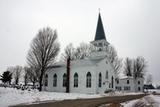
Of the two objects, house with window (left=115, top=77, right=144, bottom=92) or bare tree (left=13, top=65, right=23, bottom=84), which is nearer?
house with window (left=115, top=77, right=144, bottom=92)

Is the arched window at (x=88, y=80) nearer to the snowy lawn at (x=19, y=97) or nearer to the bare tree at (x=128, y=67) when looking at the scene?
the snowy lawn at (x=19, y=97)

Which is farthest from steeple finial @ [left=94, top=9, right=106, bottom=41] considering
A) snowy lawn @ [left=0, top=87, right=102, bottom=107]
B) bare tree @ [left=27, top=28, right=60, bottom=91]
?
snowy lawn @ [left=0, top=87, right=102, bottom=107]

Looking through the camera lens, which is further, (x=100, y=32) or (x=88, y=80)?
(x=100, y=32)

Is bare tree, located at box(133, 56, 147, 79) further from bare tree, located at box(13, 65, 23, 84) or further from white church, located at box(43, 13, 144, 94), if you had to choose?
bare tree, located at box(13, 65, 23, 84)

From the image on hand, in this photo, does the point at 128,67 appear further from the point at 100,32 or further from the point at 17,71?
the point at 17,71

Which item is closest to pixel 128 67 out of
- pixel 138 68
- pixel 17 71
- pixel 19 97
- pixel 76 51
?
pixel 138 68

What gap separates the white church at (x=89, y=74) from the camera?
1479 inches

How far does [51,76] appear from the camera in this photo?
4534cm

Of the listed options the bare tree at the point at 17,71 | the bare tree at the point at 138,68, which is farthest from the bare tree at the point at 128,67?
the bare tree at the point at 17,71

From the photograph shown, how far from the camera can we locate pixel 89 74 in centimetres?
3781

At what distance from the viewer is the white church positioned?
37.6m

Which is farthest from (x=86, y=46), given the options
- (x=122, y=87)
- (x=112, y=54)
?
(x=122, y=87)

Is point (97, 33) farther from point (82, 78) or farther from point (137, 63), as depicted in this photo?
point (137, 63)

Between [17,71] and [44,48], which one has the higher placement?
[44,48]
